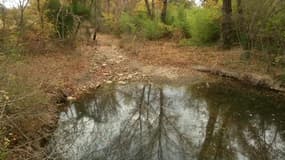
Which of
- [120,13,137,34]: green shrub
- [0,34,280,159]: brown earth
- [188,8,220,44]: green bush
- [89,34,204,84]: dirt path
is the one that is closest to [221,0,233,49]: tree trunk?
[0,34,280,159]: brown earth

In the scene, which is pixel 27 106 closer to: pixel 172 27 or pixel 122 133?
pixel 122 133

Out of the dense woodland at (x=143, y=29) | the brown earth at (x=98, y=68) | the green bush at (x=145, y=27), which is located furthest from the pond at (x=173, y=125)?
the green bush at (x=145, y=27)

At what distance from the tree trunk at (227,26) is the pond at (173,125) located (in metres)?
3.59

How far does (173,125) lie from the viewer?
25.6 ft

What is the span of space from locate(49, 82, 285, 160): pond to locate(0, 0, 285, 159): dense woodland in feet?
3.72

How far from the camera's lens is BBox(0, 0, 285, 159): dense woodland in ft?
30.8

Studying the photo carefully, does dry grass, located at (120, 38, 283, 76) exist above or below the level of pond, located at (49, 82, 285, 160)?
above

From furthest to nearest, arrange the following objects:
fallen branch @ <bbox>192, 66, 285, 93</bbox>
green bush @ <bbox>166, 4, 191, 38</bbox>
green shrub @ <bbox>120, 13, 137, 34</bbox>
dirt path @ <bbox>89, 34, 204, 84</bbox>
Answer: green shrub @ <bbox>120, 13, 137, 34</bbox> < green bush @ <bbox>166, 4, 191, 38</bbox> < dirt path @ <bbox>89, 34, 204, 84</bbox> < fallen branch @ <bbox>192, 66, 285, 93</bbox>

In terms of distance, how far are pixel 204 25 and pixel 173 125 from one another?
7964 millimetres

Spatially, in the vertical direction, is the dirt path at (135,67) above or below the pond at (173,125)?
above

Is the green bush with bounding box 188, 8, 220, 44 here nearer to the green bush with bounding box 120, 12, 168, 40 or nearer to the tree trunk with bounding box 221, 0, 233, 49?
the tree trunk with bounding box 221, 0, 233, 49

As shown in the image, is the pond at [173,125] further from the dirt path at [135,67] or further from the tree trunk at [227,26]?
the tree trunk at [227,26]

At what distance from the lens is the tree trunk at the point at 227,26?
1309cm

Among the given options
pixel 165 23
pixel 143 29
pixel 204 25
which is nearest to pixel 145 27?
pixel 143 29
